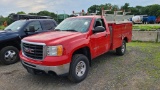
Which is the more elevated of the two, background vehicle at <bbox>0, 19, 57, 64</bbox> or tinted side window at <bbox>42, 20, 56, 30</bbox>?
tinted side window at <bbox>42, 20, 56, 30</bbox>

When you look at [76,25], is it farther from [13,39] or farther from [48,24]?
[48,24]

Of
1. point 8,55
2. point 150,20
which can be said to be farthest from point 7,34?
point 150,20

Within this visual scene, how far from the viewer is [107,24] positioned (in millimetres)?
6410

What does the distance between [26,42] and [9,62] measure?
8.28ft

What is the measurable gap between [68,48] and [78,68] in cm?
82

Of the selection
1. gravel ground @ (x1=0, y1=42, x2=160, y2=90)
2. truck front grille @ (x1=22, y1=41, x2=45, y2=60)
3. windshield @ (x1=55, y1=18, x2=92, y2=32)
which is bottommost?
gravel ground @ (x1=0, y1=42, x2=160, y2=90)

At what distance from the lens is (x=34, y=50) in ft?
14.4

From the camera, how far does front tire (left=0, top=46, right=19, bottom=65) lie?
6.46 metres

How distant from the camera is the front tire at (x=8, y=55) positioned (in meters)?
6.46

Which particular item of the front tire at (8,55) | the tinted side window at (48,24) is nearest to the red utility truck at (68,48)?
the front tire at (8,55)

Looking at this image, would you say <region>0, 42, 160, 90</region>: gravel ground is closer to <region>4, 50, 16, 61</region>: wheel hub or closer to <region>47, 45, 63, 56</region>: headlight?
<region>4, 50, 16, 61</region>: wheel hub

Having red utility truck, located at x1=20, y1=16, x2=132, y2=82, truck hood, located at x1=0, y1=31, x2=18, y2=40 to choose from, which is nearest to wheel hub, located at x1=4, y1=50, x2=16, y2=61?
truck hood, located at x1=0, y1=31, x2=18, y2=40

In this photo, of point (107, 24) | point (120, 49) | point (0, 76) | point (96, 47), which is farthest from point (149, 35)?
point (0, 76)

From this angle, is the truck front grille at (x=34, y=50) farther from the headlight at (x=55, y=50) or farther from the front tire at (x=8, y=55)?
the front tire at (x=8, y=55)
